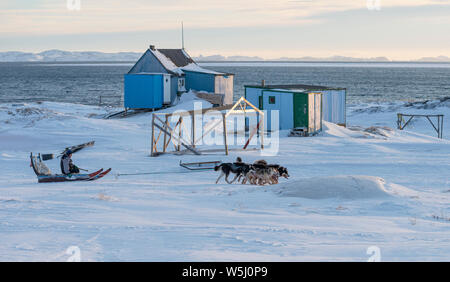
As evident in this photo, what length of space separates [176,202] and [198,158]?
10201 millimetres

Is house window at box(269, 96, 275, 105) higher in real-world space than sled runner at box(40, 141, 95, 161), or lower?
higher

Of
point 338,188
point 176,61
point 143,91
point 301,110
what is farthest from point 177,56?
point 338,188

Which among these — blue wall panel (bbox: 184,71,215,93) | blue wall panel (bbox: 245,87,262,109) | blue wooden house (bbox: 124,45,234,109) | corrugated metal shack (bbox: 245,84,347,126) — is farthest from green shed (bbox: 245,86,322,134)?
blue wooden house (bbox: 124,45,234,109)

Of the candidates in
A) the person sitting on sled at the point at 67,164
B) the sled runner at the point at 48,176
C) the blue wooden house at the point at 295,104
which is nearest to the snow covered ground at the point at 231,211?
the sled runner at the point at 48,176

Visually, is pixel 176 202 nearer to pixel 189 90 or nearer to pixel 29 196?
pixel 29 196

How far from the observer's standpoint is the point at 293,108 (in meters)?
32.4

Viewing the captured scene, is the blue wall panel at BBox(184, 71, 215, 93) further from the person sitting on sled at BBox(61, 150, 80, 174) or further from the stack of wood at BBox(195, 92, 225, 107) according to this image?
the person sitting on sled at BBox(61, 150, 80, 174)

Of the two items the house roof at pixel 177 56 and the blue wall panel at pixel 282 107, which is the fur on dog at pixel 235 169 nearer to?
the blue wall panel at pixel 282 107

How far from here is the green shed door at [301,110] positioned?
3189 centimetres

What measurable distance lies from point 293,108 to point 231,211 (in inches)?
819

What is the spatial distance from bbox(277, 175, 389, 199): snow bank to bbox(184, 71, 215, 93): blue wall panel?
32594 millimetres

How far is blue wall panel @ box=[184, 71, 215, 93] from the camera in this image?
4662 cm
